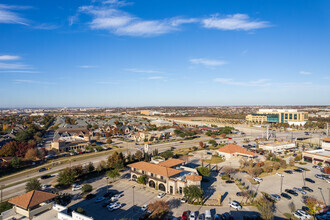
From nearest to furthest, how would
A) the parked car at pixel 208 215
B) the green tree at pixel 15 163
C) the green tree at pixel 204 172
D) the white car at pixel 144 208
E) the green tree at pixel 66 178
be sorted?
the parked car at pixel 208 215 → the white car at pixel 144 208 → the green tree at pixel 66 178 → the green tree at pixel 204 172 → the green tree at pixel 15 163

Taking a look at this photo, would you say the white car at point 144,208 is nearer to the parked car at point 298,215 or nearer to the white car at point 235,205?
the white car at point 235,205

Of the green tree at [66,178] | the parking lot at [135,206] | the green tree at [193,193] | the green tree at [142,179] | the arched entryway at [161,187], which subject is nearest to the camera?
the parking lot at [135,206]

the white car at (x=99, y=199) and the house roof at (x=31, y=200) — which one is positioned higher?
the house roof at (x=31, y=200)

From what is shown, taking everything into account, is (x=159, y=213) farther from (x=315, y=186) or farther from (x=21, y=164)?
(x=21, y=164)

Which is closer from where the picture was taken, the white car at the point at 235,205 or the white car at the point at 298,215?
the white car at the point at 298,215

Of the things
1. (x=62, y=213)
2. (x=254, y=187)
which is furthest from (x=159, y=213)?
(x=254, y=187)

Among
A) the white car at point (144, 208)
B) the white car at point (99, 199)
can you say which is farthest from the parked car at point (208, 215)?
the white car at point (99, 199)

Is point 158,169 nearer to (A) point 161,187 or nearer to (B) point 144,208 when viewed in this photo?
(A) point 161,187

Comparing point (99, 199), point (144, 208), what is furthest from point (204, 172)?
point (99, 199)

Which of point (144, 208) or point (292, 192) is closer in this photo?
point (144, 208)
